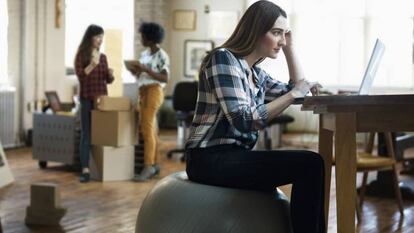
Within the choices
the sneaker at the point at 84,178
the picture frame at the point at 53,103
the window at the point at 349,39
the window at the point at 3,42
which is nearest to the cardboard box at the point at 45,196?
the sneaker at the point at 84,178

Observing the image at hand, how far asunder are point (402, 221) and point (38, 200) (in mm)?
1998

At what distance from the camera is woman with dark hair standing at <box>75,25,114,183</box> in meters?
5.05

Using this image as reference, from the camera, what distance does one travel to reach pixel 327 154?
2740 millimetres

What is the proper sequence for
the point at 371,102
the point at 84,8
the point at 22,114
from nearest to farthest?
the point at 371,102 → the point at 22,114 → the point at 84,8

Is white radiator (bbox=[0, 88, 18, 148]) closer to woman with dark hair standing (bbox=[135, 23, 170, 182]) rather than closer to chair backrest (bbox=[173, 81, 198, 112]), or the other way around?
chair backrest (bbox=[173, 81, 198, 112])

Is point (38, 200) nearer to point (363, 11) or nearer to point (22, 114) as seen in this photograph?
point (22, 114)

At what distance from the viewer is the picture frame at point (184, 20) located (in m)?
9.88

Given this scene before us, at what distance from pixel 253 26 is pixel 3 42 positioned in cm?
548

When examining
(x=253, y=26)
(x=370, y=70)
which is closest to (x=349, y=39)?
(x=370, y=70)

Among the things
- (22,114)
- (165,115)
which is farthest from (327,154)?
(165,115)

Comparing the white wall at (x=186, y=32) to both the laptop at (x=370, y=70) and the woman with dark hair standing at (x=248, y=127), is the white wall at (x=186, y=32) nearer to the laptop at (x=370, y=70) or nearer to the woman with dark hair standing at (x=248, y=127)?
the laptop at (x=370, y=70)

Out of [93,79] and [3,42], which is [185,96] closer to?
[93,79]

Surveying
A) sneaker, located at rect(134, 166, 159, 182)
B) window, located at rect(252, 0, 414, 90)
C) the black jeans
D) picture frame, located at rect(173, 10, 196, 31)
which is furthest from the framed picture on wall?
the black jeans

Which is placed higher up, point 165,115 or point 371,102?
point 371,102
